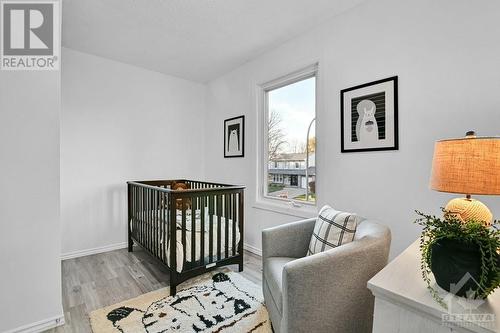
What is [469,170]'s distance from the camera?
3.51ft

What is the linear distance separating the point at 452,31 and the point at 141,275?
324 centimetres

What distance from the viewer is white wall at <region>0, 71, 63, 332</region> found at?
5.08 ft

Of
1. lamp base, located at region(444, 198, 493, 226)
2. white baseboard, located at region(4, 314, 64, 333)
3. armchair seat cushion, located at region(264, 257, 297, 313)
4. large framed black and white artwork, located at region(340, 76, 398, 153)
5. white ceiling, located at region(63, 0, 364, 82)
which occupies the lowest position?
white baseboard, located at region(4, 314, 64, 333)

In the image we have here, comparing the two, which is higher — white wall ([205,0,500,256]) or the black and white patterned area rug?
white wall ([205,0,500,256])

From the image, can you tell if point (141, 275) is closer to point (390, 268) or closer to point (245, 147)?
point (245, 147)

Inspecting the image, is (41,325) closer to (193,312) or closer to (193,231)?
(193,312)

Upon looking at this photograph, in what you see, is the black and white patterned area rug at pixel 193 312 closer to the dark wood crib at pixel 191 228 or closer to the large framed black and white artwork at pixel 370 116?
the dark wood crib at pixel 191 228

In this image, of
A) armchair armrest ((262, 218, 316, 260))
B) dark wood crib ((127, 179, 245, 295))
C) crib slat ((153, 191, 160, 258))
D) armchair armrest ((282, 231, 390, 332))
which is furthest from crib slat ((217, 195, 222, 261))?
armchair armrest ((282, 231, 390, 332))

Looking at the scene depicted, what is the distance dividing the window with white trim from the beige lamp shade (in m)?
1.46

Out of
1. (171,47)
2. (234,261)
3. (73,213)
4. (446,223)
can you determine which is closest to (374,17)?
(446,223)

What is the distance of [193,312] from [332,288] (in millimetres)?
1132

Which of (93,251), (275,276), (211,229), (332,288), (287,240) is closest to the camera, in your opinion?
(332,288)

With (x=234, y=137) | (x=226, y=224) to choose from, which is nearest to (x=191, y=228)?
(x=226, y=224)

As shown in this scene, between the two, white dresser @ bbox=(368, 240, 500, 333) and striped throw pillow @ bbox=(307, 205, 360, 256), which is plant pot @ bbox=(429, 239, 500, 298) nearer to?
white dresser @ bbox=(368, 240, 500, 333)
